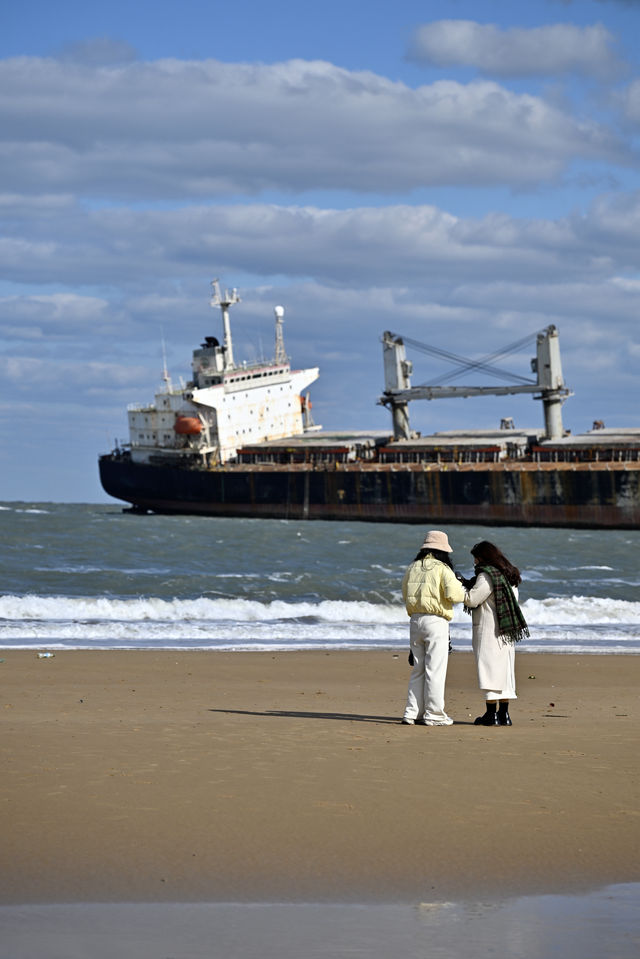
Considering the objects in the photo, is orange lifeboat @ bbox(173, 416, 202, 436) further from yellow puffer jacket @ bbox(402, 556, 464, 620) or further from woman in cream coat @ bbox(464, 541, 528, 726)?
yellow puffer jacket @ bbox(402, 556, 464, 620)

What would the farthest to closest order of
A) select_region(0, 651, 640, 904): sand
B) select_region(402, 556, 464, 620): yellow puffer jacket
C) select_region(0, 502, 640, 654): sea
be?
select_region(0, 502, 640, 654): sea < select_region(402, 556, 464, 620): yellow puffer jacket < select_region(0, 651, 640, 904): sand

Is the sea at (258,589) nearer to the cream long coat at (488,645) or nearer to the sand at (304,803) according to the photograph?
the cream long coat at (488,645)

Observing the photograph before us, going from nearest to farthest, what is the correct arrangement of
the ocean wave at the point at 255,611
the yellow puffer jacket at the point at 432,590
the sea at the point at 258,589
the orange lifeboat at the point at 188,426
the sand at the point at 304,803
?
the sand at the point at 304,803 < the yellow puffer jacket at the point at 432,590 < the sea at the point at 258,589 < the ocean wave at the point at 255,611 < the orange lifeboat at the point at 188,426

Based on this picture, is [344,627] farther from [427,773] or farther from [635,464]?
[635,464]

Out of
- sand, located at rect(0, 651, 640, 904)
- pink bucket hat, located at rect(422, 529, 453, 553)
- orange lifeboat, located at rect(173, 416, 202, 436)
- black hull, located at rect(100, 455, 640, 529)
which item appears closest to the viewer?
sand, located at rect(0, 651, 640, 904)

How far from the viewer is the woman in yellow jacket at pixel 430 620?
7.68m

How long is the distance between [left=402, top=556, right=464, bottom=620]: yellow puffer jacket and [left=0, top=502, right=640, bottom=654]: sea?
7.37 meters

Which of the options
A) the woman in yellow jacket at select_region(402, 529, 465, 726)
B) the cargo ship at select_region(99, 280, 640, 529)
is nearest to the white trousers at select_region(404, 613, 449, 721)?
the woman in yellow jacket at select_region(402, 529, 465, 726)

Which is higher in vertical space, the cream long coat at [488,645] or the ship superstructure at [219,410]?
the ship superstructure at [219,410]

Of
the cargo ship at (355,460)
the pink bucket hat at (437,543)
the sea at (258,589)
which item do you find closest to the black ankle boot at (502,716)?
the pink bucket hat at (437,543)

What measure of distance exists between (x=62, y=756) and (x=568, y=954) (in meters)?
3.43

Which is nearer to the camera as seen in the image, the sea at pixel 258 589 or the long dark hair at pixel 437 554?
the long dark hair at pixel 437 554

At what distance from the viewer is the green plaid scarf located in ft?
25.9

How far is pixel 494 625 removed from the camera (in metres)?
7.91
